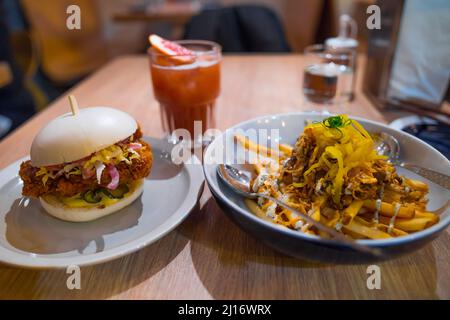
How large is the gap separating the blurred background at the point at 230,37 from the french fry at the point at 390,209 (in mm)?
707

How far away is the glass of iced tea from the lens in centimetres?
122

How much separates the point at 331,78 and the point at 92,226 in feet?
4.04

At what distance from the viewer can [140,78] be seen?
2035 mm

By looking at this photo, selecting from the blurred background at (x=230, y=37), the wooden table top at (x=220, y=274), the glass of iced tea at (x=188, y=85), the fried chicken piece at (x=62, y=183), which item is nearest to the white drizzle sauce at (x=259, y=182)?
the wooden table top at (x=220, y=274)


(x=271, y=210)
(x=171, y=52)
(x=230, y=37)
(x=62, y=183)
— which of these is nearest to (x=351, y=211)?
(x=271, y=210)

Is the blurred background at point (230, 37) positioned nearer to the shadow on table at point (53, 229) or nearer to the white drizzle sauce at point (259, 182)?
the white drizzle sauce at point (259, 182)

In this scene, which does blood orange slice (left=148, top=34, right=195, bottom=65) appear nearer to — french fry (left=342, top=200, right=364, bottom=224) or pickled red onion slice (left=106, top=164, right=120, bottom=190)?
pickled red onion slice (left=106, top=164, right=120, bottom=190)

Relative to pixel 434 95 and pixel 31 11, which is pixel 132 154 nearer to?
pixel 434 95

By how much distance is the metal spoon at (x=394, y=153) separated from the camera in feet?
2.84

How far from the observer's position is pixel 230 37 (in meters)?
2.92

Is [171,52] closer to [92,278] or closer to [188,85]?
[188,85]

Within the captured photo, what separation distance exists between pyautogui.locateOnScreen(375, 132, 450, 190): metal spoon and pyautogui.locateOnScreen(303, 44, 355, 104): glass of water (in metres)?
0.66

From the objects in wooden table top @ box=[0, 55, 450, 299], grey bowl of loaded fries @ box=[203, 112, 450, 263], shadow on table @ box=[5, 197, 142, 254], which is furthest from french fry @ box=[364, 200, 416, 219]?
shadow on table @ box=[5, 197, 142, 254]

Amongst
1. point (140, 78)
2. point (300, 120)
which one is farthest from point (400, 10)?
point (140, 78)
